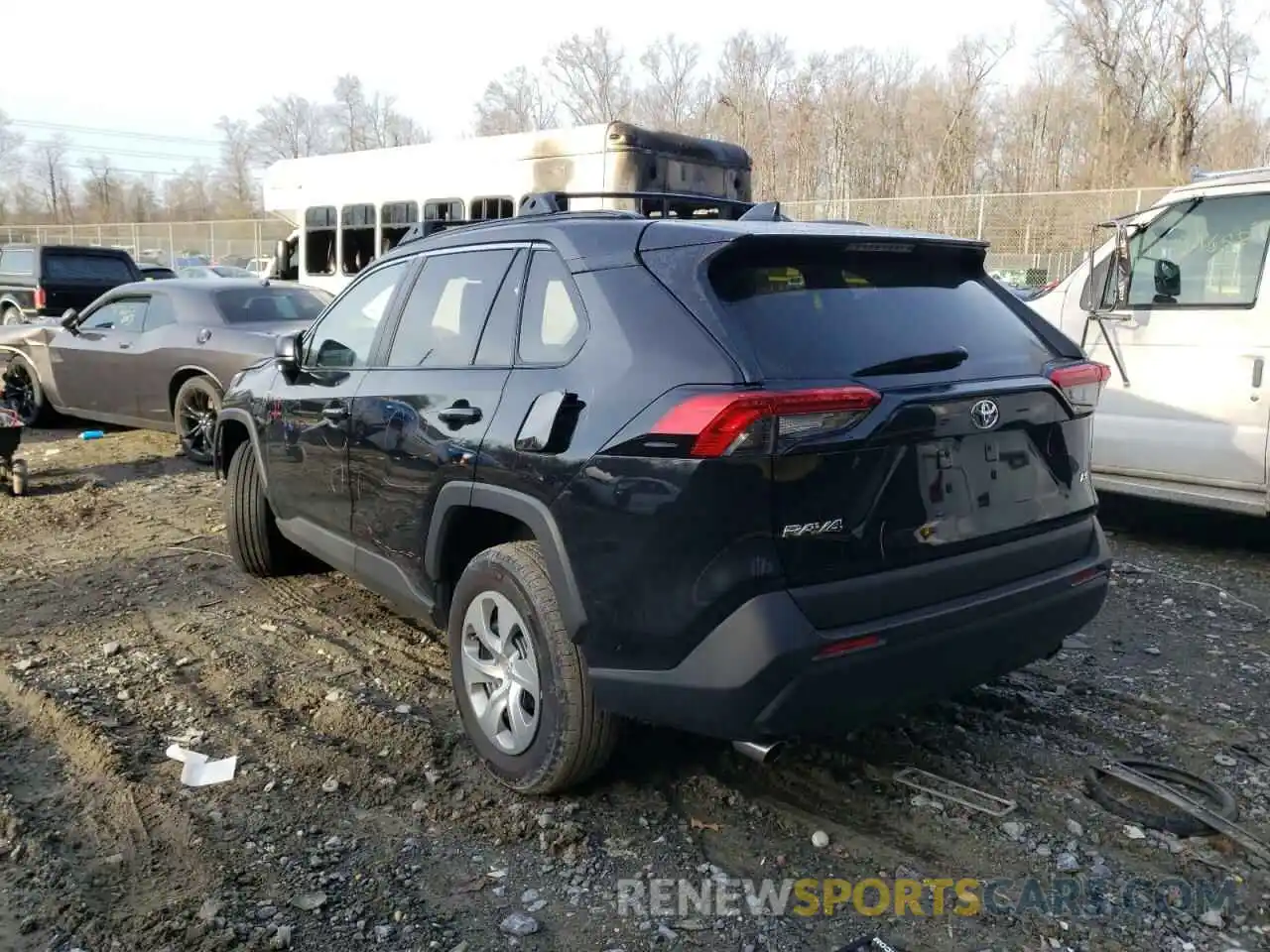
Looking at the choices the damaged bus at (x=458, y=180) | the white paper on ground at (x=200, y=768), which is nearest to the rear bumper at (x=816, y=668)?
the white paper on ground at (x=200, y=768)

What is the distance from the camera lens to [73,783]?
347 cm

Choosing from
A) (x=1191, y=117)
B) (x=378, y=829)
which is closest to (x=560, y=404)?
(x=378, y=829)

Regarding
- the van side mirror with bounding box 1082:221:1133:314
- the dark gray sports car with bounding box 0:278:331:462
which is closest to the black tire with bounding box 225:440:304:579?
the dark gray sports car with bounding box 0:278:331:462

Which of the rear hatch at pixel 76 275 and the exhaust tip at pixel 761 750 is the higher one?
the rear hatch at pixel 76 275

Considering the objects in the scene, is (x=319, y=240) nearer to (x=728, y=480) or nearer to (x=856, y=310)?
(x=856, y=310)

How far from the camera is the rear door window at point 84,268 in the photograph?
52.9ft

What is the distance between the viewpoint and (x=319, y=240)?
15922 millimetres

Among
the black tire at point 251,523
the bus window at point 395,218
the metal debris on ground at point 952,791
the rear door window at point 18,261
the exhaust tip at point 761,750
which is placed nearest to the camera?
the exhaust tip at point 761,750

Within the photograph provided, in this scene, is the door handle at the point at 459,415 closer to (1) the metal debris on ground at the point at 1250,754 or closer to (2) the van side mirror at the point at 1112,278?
(1) the metal debris on ground at the point at 1250,754

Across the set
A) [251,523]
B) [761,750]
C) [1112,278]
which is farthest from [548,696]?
[1112,278]

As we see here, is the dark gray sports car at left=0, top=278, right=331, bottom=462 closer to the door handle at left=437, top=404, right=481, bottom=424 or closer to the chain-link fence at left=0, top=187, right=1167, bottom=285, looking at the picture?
the door handle at left=437, top=404, right=481, bottom=424

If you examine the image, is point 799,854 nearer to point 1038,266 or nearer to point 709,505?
point 709,505

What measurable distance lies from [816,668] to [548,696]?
2.88ft

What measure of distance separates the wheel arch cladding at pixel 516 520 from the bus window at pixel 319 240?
13.0m
